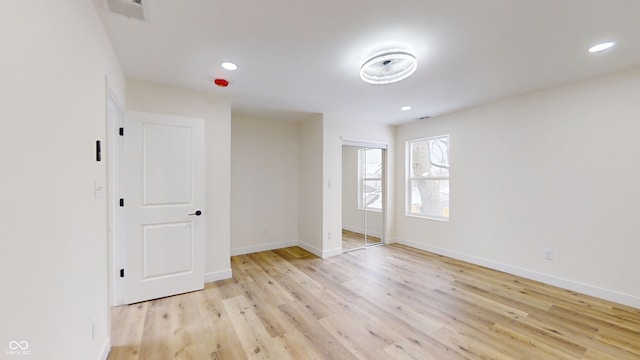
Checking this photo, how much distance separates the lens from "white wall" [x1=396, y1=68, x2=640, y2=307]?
106 inches

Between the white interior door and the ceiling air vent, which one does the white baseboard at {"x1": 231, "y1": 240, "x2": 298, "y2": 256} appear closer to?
the white interior door

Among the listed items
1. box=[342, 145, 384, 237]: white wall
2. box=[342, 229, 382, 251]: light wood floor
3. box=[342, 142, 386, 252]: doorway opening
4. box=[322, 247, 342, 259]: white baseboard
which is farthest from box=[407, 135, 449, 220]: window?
box=[322, 247, 342, 259]: white baseboard

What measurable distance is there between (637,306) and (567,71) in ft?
8.19

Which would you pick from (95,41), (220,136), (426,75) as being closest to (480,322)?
(426,75)

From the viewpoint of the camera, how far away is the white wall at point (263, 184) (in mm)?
4508

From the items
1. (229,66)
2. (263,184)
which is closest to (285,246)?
(263,184)

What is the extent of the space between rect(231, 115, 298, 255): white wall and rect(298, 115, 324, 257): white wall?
170 mm

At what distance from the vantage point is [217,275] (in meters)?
3.33

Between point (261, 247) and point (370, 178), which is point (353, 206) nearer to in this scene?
point (370, 178)

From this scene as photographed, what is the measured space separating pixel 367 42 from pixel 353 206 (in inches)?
153

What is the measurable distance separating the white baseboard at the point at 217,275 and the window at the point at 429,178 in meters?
3.44

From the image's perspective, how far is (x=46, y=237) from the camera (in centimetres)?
107

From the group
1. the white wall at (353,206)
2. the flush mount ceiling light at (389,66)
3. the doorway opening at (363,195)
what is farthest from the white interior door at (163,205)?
the white wall at (353,206)

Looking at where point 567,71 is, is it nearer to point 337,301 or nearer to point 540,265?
point 540,265
